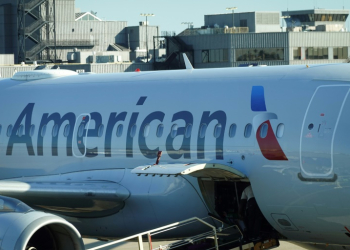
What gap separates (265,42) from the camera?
63219 mm

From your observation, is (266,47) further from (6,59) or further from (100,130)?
(100,130)

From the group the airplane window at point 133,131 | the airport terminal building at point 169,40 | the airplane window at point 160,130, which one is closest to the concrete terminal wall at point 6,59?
the airport terminal building at point 169,40

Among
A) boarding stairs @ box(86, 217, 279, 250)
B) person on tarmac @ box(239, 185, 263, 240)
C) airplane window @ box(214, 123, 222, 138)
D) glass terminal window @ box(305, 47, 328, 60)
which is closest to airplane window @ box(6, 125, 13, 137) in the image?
boarding stairs @ box(86, 217, 279, 250)

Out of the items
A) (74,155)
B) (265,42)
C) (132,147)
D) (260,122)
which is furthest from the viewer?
(265,42)

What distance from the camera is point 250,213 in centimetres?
1426

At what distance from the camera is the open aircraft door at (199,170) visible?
43.7 feet

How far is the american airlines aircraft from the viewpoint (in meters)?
13.1

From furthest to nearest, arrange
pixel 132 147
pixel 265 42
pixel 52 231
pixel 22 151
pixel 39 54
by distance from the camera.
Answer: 1. pixel 39 54
2. pixel 265 42
3. pixel 22 151
4. pixel 132 147
5. pixel 52 231

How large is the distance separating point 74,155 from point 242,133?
465 cm

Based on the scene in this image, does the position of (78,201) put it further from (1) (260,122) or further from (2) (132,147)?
(1) (260,122)

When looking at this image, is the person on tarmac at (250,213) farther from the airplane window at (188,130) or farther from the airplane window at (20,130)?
the airplane window at (20,130)

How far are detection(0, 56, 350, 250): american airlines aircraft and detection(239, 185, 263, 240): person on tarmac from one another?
26cm

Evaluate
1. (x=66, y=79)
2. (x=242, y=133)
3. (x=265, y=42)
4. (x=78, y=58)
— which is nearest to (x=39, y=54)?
(x=78, y=58)

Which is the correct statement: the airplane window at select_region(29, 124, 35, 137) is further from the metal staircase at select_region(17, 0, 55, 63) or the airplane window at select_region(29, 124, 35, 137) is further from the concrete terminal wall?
the metal staircase at select_region(17, 0, 55, 63)
